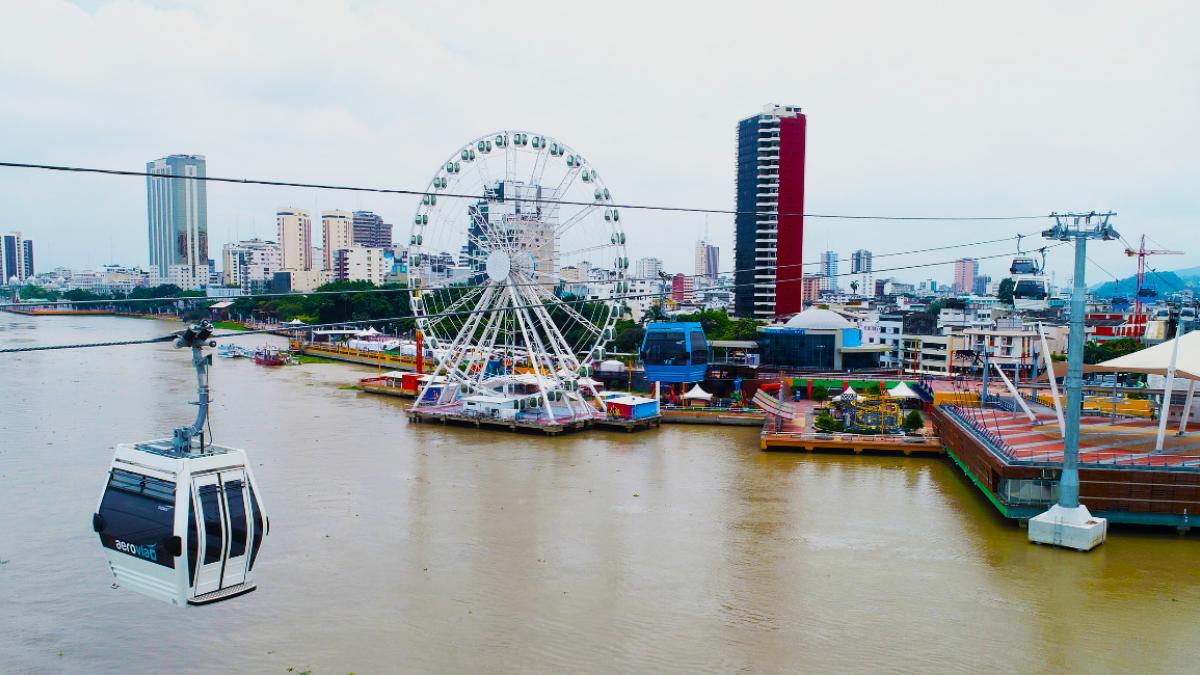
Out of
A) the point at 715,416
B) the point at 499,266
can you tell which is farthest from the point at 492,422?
the point at 715,416

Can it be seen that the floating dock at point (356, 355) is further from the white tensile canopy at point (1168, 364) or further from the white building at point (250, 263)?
the white building at point (250, 263)

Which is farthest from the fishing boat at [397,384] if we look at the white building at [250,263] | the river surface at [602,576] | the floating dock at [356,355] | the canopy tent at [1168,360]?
the white building at [250,263]

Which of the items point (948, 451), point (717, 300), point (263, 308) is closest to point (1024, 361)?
point (948, 451)

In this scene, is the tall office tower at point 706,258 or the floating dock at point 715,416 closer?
the floating dock at point 715,416

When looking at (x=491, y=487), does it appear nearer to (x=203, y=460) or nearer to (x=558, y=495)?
(x=558, y=495)

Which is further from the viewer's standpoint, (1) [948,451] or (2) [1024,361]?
(2) [1024,361]
